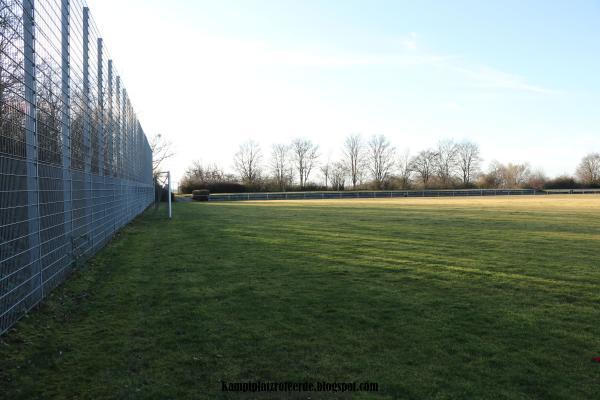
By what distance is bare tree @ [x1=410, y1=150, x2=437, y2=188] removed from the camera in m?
70.3

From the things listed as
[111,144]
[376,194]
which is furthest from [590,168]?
[111,144]

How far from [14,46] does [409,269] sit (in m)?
5.11

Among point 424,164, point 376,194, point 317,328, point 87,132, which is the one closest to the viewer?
point 317,328

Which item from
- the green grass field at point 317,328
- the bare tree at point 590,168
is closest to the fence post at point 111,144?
the green grass field at point 317,328

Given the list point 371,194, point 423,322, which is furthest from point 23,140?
point 371,194

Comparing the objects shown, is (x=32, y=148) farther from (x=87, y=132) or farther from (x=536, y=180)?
(x=536, y=180)

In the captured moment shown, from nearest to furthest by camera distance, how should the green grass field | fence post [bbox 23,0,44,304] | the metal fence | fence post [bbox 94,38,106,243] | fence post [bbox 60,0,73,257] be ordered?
the green grass field < the metal fence < fence post [bbox 23,0,44,304] < fence post [bbox 60,0,73,257] < fence post [bbox 94,38,106,243]

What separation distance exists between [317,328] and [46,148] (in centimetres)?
345

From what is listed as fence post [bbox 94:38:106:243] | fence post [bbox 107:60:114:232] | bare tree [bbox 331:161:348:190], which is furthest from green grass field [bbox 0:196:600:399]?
bare tree [bbox 331:161:348:190]

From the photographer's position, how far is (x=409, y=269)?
616 cm

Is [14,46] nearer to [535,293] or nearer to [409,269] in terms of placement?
[409,269]

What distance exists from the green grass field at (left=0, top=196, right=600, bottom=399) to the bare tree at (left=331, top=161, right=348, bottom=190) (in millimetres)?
62537

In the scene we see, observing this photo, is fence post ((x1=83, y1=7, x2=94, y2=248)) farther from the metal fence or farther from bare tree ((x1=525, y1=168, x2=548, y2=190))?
bare tree ((x1=525, y1=168, x2=548, y2=190))

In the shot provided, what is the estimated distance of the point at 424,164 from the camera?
7056 centimetres
